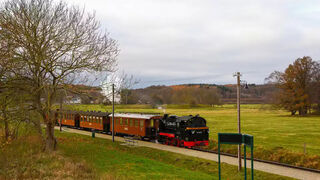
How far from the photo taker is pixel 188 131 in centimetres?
2414

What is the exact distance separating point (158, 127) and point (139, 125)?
2605 mm

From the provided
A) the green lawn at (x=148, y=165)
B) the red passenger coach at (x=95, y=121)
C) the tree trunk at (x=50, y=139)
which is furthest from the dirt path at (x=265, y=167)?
the red passenger coach at (x=95, y=121)

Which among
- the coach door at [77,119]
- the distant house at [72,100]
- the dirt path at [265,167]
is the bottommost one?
the dirt path at [265,167]

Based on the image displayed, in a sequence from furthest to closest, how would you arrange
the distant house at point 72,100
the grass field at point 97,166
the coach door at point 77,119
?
the coach door at point 77,119 < the distant house at point 72,100 < the grass field at point 97,166

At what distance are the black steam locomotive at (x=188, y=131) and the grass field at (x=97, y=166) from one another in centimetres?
287

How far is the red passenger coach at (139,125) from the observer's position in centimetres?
2889

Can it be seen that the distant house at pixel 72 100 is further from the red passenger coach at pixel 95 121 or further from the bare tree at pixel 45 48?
the red passenger coach at pixel 95 121

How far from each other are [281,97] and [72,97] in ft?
166

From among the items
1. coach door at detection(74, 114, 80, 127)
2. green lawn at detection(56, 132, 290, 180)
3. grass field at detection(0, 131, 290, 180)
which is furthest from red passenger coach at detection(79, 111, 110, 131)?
grass field at detection(0, 131, 290, 180)

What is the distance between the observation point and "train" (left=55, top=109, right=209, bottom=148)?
2447cm

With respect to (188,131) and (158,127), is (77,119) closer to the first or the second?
(158,127)

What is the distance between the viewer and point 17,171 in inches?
555

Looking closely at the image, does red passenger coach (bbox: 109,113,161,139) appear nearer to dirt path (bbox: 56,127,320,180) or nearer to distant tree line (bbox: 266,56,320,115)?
dirt path (bbox: 56,127,320,180)

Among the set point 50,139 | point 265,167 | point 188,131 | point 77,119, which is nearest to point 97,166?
point 50,139
